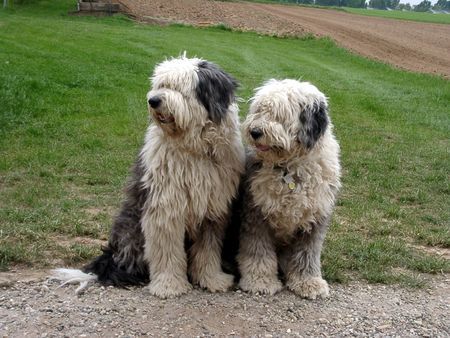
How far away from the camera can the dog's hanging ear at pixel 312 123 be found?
3920 mm

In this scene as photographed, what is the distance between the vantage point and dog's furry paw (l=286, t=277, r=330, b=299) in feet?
13.8

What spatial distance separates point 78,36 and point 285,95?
14.2 m

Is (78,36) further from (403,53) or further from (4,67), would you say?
(403,53)

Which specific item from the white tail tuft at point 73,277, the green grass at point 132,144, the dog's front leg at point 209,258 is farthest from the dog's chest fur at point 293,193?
the white tail tuft at point 73,277

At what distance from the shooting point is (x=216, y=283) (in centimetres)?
427

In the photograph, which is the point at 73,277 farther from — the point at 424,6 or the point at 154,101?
the point at 424,6

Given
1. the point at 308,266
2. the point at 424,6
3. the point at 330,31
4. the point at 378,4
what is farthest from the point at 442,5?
the point at 308,266

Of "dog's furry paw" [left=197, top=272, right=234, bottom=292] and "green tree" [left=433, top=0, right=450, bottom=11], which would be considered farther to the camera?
"green tree" [left=433, top=0, right=450, bottom=11]

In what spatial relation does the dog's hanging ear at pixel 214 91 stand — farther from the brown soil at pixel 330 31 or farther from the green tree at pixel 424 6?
the green tree at pixel 424 6

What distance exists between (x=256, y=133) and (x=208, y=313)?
1.26 meters

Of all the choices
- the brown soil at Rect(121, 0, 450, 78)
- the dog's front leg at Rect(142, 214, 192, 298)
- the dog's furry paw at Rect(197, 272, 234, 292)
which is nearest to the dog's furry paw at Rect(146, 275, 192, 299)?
the dog's front leg at Rect(142, 214, 192, 298)

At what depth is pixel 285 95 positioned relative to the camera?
3.93m

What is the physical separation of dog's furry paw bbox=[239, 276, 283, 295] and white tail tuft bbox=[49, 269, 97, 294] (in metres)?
1.11

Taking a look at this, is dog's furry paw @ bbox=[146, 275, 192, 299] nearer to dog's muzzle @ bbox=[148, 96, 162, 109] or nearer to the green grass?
the green grass
